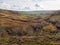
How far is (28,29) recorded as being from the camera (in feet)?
18.1

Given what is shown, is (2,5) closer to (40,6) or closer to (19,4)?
(19,4)

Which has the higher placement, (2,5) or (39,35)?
(2,5)

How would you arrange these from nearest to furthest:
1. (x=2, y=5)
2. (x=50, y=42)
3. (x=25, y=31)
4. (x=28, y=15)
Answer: (x=50, y=42)
(x=25, y=31)
(x=28, y=15)
(x=2, y=5)

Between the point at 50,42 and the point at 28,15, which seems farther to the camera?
the point at 28,15

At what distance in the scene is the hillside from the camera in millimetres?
5074

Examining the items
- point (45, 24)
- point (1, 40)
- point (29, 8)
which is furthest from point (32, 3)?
point (1, 40)

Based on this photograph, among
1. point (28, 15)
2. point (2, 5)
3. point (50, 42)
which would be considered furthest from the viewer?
point (2, 5)

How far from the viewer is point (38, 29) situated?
555 cm

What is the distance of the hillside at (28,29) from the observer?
507 centimetres

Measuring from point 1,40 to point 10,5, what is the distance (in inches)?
65.2

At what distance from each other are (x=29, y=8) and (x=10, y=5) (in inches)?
23.4

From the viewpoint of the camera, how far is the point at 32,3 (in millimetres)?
6535

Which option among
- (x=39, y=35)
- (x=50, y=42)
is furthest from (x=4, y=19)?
(x=50, y=42)

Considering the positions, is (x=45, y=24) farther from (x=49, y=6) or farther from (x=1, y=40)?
(x=1, y=40)
